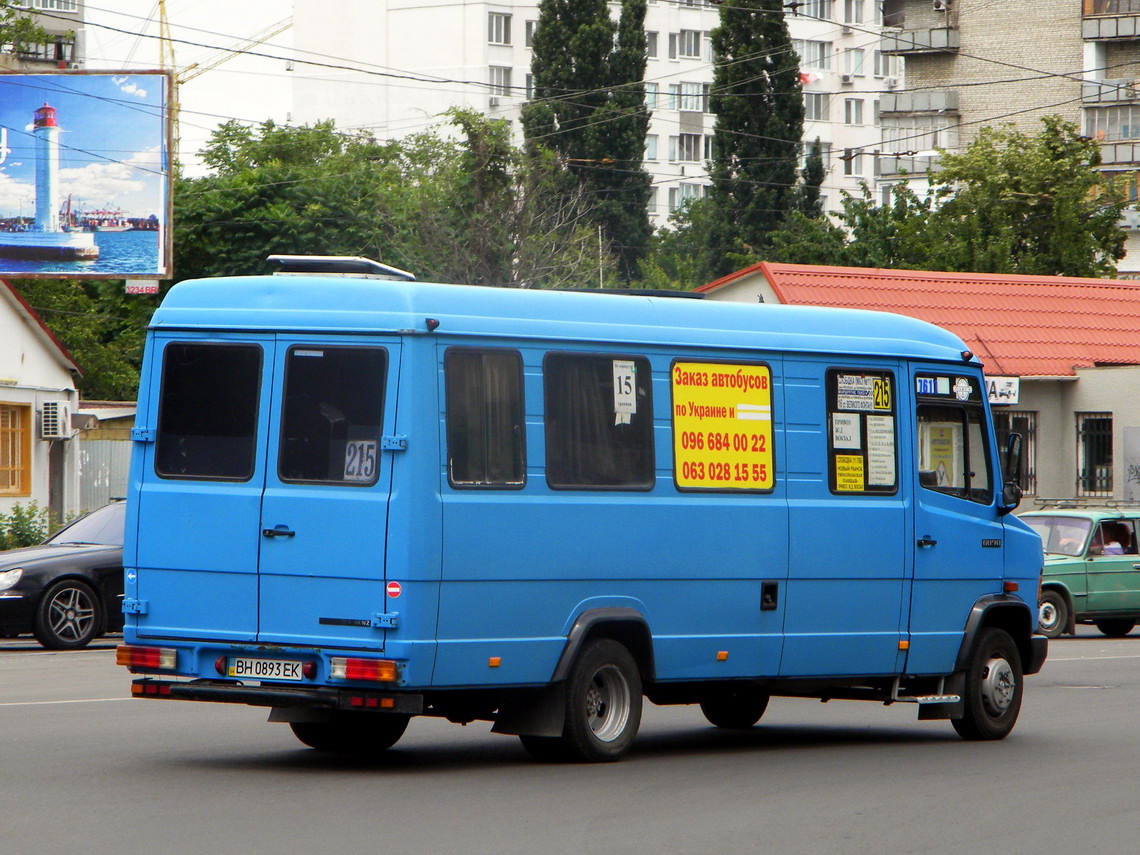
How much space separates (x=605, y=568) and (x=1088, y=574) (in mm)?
14392

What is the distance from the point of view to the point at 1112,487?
31625 millimetres

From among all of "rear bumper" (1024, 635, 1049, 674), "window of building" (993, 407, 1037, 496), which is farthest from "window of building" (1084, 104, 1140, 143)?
"rear bumper" (1024, 635, 1049, 674)

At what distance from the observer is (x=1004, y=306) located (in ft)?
108

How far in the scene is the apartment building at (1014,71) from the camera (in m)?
70.4

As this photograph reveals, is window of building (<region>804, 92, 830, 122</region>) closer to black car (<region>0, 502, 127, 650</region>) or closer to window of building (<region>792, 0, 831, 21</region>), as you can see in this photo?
window of building (<region>792, 0, 831, 21</region>)

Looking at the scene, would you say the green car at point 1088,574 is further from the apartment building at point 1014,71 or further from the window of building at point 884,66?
the window of building at point 884,66

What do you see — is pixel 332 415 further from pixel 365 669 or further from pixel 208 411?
pixel 365 669

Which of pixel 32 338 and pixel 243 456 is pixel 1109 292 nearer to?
pixel 32 338

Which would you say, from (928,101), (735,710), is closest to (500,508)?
(735,710)

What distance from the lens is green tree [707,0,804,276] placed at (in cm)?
6700

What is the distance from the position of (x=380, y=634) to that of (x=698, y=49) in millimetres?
92776

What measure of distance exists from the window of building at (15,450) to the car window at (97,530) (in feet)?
31.5

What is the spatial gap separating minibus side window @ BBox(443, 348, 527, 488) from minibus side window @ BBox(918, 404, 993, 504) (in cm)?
321

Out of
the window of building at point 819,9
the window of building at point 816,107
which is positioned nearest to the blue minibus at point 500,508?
the window of building at point 816,107
